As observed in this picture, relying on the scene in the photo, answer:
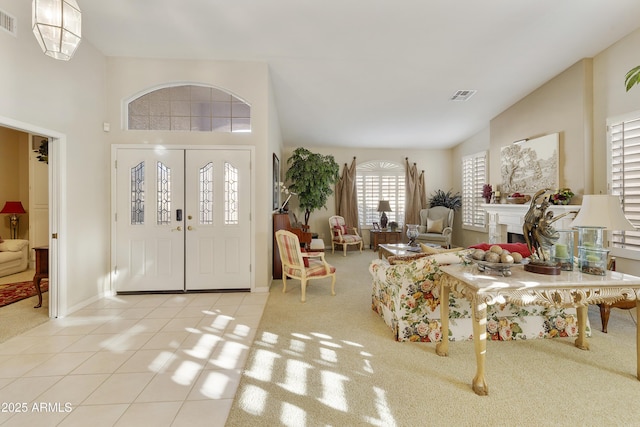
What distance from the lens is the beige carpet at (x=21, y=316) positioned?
3000 mm

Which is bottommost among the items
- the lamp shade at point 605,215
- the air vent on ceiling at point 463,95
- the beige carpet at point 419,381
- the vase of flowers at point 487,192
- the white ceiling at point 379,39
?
the beige carpet at point 419,381

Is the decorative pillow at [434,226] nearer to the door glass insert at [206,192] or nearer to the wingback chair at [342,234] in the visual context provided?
the wingback chair at [342,234]

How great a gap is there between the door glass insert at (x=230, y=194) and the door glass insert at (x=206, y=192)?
0.22m

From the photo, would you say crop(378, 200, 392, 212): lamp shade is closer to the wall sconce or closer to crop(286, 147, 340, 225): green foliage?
crop(286, 147, 340, 225): green foliage

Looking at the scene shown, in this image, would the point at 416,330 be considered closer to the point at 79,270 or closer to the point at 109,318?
the point at 109,318

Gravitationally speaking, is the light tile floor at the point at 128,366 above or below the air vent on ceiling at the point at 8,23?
below

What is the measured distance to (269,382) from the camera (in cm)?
215

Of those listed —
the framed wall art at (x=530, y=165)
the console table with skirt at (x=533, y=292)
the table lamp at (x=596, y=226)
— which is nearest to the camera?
the console table with skirt at (x=533, y=292)

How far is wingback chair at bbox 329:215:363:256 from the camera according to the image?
760cm

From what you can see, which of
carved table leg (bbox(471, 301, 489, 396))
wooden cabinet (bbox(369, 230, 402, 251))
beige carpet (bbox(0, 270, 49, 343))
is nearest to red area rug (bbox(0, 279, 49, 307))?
beige carpet (bbox(0, 270, 49, 343))

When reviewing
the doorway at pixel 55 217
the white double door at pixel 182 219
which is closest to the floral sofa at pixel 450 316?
the white double door at pixel 182 219

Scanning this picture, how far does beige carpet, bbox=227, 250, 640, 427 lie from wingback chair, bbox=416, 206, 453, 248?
396 centimetres

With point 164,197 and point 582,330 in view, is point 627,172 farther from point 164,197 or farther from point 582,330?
point 164,197

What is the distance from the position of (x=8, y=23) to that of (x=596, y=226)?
18.2 ft
